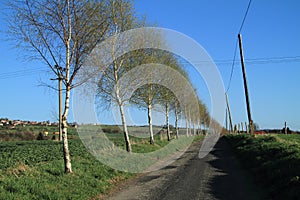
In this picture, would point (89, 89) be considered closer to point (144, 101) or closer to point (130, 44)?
point (130, 44)

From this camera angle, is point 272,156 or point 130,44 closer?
point 272,156

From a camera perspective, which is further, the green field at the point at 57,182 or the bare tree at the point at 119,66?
the bare tree at the point at 119,66

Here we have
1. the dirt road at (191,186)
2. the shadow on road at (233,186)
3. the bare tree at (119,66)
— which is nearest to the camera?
the shadow on road at (233,186)

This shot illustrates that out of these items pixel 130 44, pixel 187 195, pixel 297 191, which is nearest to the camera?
pixel 297 191

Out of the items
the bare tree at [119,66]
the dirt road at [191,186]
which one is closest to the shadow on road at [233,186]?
the dirt road at [191,186]

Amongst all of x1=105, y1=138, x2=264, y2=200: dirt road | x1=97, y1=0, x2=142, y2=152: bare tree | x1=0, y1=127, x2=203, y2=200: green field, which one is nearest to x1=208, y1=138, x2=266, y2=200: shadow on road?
x1=105, y1=138, x2=264, y2=200: dirt road

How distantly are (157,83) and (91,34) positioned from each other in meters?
16.6

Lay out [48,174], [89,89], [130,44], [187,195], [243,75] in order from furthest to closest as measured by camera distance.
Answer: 1. [243,75]
2. [130,44]
3. [89,89]
4. [48,174]
5. [187,195]

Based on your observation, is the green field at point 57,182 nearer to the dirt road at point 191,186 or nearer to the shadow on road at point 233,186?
the dirt road at point 191,186

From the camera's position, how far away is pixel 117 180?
12383 mm

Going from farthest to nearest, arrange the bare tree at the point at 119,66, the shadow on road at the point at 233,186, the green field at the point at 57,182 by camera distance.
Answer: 1. the bare tree at the point at 119,66
2. the shadow on road at the point at 233,186
3. the green field at the point at 57,182

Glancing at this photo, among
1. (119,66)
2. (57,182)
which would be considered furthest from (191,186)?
(119,66)

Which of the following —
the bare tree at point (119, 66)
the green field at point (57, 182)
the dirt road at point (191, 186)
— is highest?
the bare tree at point (119, 66)

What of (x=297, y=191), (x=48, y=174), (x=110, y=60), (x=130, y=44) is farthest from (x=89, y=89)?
(x=297, y=191)
